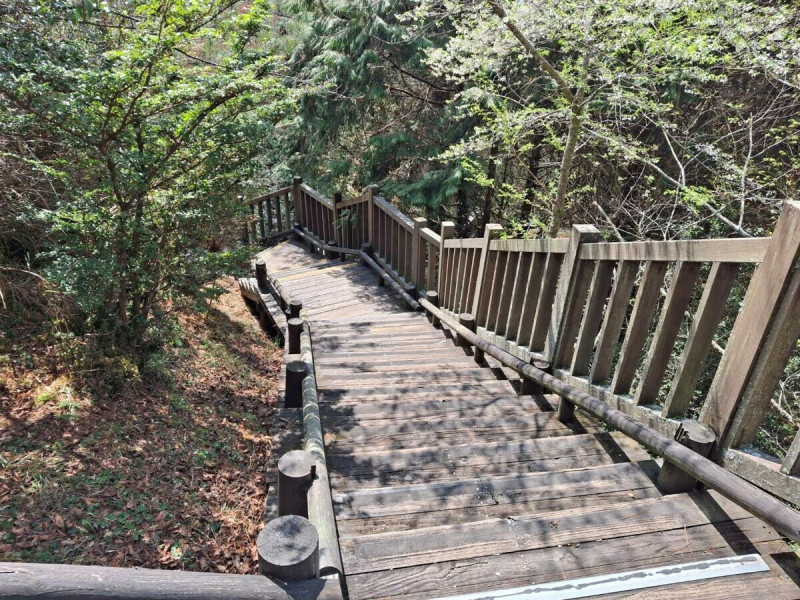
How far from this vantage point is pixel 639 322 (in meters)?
2.47

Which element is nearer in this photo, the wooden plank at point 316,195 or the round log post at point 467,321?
the round log post at point 467,321

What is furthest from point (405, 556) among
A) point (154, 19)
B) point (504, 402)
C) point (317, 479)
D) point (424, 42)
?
point (424, 42)

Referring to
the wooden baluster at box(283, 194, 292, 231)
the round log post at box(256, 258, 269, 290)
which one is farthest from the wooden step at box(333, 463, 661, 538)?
the wooden baluster at box(283, 194, 292, 231)

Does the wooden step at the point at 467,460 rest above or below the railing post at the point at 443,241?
below

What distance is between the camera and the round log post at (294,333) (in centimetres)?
455

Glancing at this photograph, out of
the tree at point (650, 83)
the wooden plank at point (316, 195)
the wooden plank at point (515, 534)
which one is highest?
the tree at point (650, 83)

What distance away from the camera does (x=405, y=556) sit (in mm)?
1810

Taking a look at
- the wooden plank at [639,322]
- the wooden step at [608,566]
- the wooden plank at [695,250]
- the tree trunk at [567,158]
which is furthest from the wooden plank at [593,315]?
the tree trunk at [567,158]

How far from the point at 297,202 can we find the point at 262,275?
3.50m

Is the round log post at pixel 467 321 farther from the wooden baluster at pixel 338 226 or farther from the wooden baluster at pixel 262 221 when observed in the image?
the wooden baluster at pixel 262 221

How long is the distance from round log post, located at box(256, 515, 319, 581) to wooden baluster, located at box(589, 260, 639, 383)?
1987 mm

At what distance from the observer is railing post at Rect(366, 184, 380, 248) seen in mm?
7777

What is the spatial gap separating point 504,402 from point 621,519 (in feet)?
4.82

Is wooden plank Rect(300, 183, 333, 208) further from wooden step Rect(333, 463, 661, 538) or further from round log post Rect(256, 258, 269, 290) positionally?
wooden step Rect(333, 463, 661, 538)
